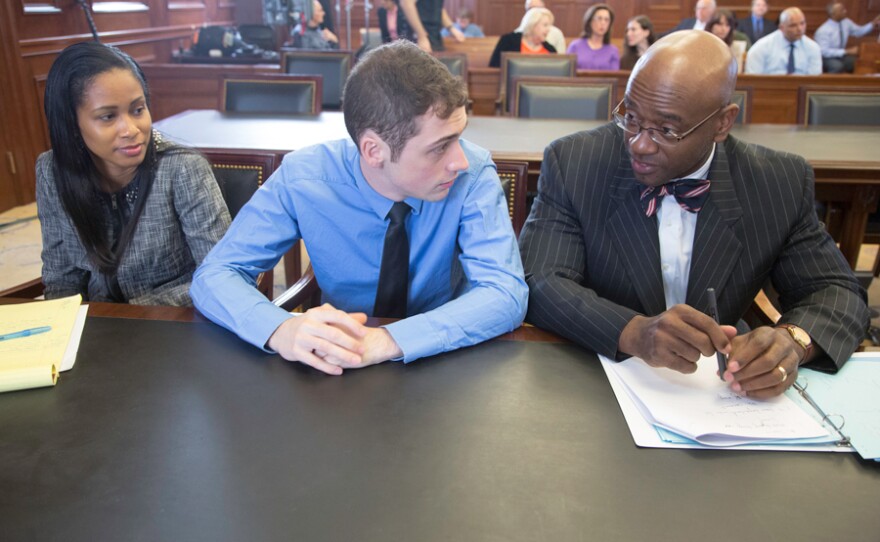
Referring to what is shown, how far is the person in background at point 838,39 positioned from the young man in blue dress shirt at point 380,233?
747 centimetres

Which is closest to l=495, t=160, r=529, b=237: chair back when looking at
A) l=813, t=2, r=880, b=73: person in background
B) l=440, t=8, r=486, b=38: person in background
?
l=440, t=8, r=486, b=38: person in background

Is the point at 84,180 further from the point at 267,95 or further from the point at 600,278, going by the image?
the point at 267,95

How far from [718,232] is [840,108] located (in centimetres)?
238

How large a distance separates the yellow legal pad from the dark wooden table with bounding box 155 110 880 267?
1.31m

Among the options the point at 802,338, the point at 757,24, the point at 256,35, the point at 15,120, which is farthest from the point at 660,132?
the point at 757,24

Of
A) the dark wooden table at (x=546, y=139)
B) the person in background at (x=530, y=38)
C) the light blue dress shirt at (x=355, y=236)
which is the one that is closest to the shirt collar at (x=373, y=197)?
the light blue dress shirt at (x=355, y=236)

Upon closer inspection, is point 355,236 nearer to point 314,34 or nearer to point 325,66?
point 325,66

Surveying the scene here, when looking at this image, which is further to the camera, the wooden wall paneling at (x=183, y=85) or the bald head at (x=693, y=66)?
the wooden wall paneling at (x=183, y=85)

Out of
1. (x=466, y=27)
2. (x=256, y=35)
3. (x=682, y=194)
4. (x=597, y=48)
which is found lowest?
(x=682, y=194)

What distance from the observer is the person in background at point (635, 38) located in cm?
533

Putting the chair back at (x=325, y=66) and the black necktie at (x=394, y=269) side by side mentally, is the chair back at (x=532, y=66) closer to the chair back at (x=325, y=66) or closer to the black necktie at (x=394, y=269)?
the chair back at (x=325, y=66)

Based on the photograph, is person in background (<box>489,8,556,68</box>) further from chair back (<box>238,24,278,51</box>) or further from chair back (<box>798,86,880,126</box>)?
chair back (<box>238,24,278,51</box>)

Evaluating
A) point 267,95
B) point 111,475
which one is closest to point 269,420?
point 111,475

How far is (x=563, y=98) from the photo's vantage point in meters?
3.40
